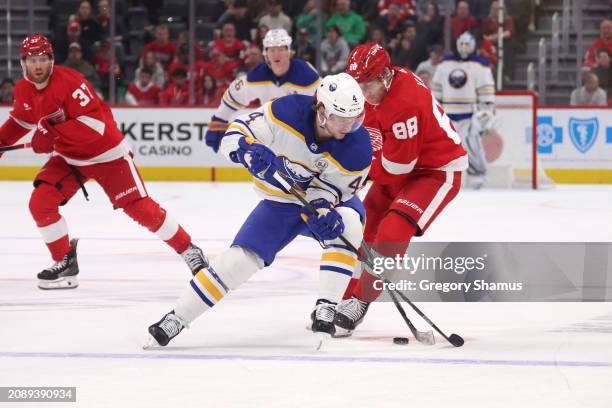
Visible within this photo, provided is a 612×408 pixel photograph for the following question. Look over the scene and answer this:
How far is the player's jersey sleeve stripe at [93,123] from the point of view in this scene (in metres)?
5.73

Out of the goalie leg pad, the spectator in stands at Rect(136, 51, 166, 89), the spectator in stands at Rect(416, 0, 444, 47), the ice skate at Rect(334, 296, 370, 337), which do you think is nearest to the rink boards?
the spectator in stands at Rect(136, 51, 166, 89)

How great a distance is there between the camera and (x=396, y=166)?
4648 millimetres

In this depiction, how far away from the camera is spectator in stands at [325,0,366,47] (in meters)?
12.8

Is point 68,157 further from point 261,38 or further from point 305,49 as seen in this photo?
point 261,38

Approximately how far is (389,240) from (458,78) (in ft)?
24.6

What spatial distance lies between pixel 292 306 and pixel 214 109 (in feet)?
24.3

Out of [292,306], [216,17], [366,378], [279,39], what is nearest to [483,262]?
[292,306]

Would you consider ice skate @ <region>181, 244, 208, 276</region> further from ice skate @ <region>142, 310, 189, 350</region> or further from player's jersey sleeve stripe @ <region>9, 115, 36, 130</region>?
ice skate @ <region>142, 310, 189, 350</region>

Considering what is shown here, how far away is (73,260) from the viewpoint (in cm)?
586

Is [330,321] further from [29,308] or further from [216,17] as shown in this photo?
[216,17]

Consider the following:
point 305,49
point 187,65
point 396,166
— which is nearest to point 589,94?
point 305,49

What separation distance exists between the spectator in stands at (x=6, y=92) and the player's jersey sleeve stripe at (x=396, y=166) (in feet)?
28.0

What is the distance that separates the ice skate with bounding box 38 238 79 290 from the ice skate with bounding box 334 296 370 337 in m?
1.74

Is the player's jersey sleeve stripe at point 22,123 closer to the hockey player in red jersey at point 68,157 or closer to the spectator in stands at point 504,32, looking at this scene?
the hockey player in red jersey at point 68,157
